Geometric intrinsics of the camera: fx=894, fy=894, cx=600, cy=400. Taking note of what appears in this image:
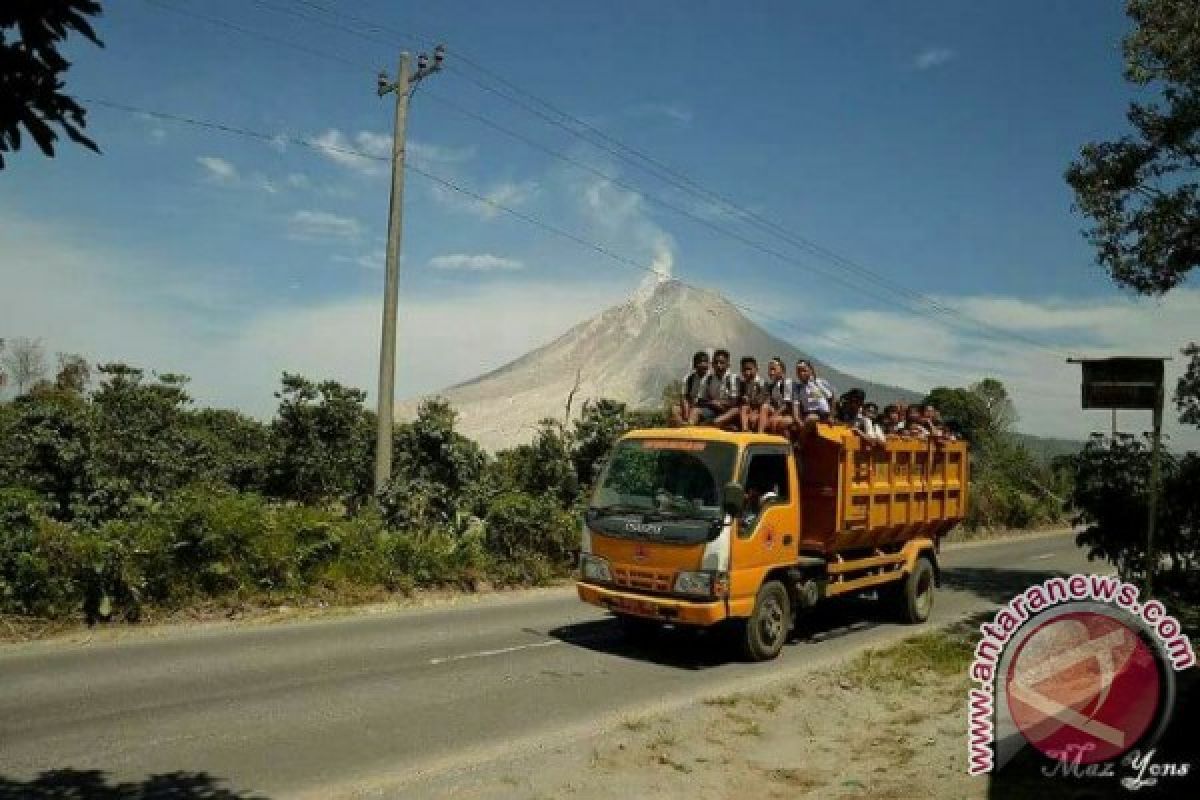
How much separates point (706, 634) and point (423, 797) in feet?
20.7

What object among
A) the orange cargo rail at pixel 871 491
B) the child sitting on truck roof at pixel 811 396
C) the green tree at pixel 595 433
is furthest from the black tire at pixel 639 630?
the green tree at pixel 595 433

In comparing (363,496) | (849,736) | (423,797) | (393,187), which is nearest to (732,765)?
(849,736)

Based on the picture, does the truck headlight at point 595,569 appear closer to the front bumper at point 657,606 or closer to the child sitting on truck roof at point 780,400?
the front bumper at point 657,606

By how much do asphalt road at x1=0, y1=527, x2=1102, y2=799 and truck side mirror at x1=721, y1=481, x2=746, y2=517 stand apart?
1.78 meters

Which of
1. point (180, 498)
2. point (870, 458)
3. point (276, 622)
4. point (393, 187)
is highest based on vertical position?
point (393, 187)

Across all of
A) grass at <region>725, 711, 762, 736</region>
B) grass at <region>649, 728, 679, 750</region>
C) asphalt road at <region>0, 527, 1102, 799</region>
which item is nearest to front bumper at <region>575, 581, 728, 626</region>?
asphalt road at <region>0, 527, 1102, 799</region>

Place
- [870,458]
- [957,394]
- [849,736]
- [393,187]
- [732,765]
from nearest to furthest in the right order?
[732,765], [849,736], [870,458], [393,187], [957,394]

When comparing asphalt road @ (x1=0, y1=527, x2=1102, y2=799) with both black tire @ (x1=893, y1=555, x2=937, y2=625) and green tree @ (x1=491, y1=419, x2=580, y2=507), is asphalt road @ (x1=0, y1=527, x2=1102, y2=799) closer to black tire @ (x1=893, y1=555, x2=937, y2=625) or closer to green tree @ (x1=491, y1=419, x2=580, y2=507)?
black tire @ (x1=893, y1=555, x2=937, y2=625)

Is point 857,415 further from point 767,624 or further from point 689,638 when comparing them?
point 689,638

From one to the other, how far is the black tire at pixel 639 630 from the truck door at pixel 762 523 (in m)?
2.00

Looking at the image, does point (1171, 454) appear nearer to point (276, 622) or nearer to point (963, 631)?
point (963, 631)

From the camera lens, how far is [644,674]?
9.55 meters

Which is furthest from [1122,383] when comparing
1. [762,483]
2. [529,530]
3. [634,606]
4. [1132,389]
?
[529,530]

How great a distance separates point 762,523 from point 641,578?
146 centimetres
